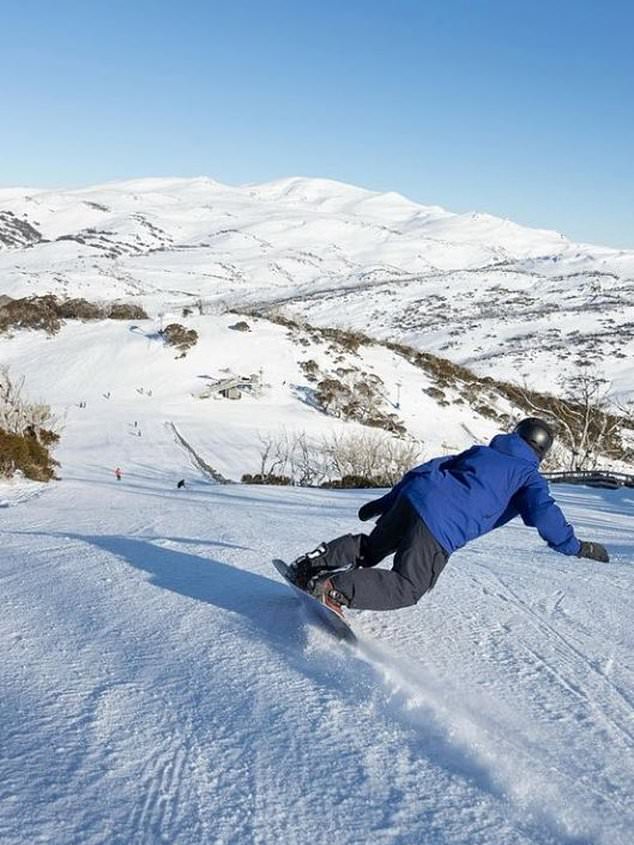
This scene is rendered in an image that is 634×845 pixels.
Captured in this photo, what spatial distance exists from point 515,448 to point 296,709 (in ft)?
5.33

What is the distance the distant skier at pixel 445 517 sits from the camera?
3.33 metres

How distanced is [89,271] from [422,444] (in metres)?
63.2

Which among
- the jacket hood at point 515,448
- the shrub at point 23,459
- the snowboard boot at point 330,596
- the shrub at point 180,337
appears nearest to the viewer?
the snowboard boot at point 330,596

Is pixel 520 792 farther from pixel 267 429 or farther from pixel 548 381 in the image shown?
pixel 548 381

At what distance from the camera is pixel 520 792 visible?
2.24m

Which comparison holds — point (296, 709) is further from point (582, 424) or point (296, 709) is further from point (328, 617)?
point (582, 424)

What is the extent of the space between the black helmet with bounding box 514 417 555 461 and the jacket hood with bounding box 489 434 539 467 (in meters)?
0.03

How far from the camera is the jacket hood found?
136 inches

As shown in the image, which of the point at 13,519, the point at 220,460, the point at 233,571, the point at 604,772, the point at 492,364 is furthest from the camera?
the point at 492,364

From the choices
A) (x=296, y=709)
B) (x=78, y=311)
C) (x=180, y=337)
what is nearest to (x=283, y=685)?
(x=296, y=709)

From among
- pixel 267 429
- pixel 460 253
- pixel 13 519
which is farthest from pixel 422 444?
pixel 460 253

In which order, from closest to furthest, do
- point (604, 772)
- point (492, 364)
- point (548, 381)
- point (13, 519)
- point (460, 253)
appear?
point (604, 772), point (13, 519), point (548, 381), point (492, 364), point (460, 253)

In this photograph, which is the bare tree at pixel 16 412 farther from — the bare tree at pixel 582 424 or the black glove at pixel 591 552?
the black glove at pixel 591 552

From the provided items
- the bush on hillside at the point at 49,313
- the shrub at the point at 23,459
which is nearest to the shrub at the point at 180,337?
the bush on hillside at the point at 49,313
